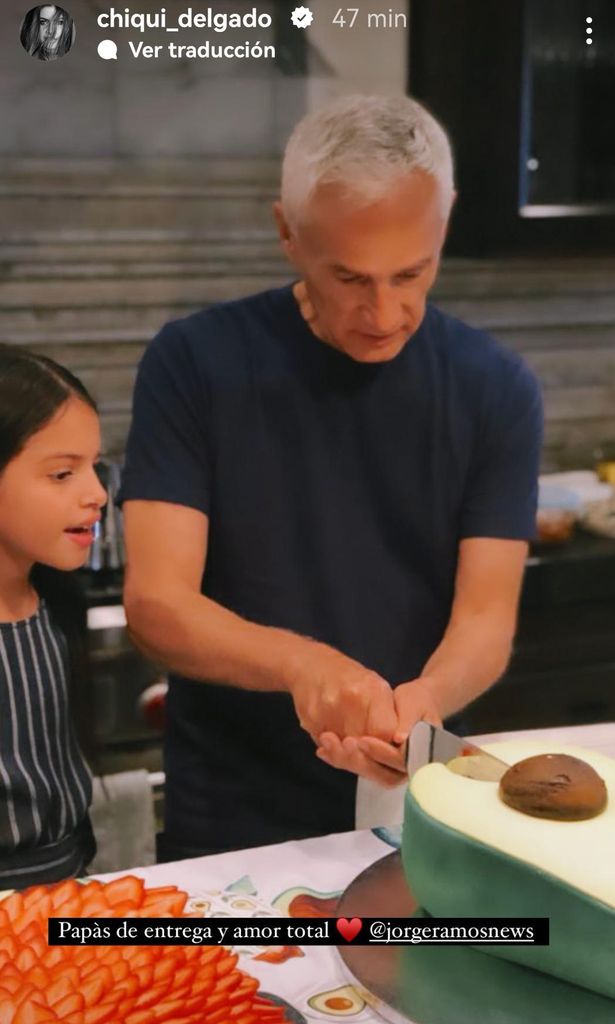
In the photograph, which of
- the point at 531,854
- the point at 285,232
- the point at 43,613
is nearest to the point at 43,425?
the point at 43,613

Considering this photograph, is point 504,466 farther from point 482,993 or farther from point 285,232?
point 482,993

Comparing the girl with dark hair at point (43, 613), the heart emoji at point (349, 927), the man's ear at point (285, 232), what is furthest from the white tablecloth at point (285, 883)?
the man's ear at point (285, 232)

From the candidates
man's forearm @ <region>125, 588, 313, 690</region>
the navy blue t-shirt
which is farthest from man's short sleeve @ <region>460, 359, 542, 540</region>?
man's forearm @ <region>125, 588, 313, 690</region>

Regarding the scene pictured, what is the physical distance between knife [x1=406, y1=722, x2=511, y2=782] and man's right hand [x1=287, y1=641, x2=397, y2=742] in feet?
0.11

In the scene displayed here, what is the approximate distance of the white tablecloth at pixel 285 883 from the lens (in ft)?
1.62

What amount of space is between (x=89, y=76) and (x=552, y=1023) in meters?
0.55

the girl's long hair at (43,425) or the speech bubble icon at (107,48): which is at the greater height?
the speech bubble icon at (107,48)

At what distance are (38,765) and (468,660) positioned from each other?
0.29 metres

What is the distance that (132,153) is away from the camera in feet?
2.51

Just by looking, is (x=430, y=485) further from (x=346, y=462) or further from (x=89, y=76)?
(x=89, y=76)

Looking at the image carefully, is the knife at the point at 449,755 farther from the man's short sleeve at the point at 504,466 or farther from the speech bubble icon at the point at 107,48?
the speech bubble icon at the point at 107,48

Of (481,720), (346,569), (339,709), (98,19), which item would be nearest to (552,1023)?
(339,709)

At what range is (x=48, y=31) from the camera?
1.98 feet

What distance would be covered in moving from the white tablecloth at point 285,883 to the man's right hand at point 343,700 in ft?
0.19
